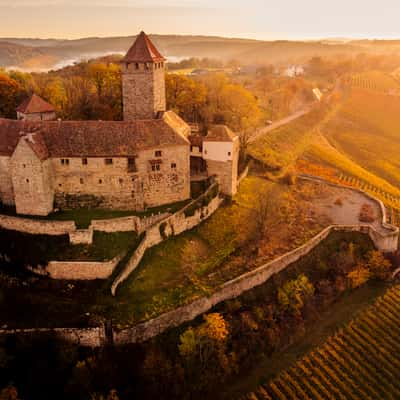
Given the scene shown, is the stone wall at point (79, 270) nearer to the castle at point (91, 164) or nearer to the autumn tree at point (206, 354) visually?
the castle at point (91, 164)

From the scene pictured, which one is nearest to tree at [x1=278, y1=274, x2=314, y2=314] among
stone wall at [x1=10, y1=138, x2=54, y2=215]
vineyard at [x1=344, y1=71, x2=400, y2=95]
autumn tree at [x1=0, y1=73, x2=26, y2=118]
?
stone wall at [x1=10, y1=138, x2=54, y2=215]

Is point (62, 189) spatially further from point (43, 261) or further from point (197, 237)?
point (197, 237)

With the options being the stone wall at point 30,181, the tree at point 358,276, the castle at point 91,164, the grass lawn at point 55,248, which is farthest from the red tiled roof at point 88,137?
the tree at point 358,276

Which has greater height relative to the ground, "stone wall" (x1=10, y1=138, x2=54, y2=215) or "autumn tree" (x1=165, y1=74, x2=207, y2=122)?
"autumn tree" (x1=165, y1=74, x2=207, y2=122)

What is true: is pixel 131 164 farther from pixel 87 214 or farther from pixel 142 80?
pixel 142 80

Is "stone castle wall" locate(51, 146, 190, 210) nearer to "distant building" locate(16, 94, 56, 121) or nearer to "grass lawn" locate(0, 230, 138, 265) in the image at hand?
"grass lawn" locate(0, 230, 138, 265)

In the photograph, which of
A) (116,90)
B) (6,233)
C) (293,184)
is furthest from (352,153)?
(6,233)

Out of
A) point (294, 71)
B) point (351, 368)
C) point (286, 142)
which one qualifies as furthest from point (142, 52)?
point (294, 71)
